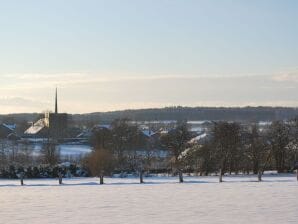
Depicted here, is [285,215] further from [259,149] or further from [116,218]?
[259,149]

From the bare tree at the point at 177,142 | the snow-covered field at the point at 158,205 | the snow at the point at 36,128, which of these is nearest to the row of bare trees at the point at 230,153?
the bare tree at the point at 177,142

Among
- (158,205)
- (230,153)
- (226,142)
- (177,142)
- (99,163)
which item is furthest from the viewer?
(177,142)

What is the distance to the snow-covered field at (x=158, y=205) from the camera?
18.8 metres

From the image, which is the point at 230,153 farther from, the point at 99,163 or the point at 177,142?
the point at 99,163

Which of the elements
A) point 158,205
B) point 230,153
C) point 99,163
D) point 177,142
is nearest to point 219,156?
point 230,153

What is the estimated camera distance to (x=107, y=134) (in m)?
78.1

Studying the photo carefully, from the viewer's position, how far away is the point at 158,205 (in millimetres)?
22906

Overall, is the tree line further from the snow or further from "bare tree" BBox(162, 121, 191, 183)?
the snow

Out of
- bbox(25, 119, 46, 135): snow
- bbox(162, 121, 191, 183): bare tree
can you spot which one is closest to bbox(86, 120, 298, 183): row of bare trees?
bbox(162, 121, 191, 183): bare tree

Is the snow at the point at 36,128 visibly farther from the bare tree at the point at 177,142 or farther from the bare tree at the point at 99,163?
the bare tree at the point at 99,163

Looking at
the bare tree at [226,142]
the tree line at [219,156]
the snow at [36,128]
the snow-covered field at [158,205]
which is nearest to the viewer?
the snow-covered field at [158,205]

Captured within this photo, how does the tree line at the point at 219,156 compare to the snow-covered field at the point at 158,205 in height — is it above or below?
above

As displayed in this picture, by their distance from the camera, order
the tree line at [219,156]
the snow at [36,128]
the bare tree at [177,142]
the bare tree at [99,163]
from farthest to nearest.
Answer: the snow at [36,128] < the bare tree at [177,142] < the tree line at [219,156] < the bare tree at [99,163]

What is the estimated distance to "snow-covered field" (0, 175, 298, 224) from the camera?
1881cm
